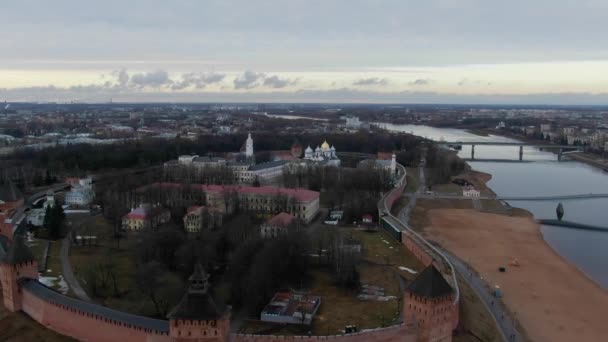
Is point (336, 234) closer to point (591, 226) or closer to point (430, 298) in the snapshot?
point (430, 298)

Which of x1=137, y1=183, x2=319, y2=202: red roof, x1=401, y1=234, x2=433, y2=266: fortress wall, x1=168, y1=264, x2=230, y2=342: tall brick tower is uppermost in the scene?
x1=168, y1=264, x2=230, y2=342: tall brick tower

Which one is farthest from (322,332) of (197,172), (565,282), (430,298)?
(197,172)

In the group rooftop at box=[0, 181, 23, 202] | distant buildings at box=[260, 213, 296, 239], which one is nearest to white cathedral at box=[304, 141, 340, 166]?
distant buildings at box=[260, 213, 296, 239]

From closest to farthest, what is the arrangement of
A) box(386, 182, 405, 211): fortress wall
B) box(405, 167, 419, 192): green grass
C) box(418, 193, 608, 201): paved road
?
box(386, 182, 405, 211): fortress wall < box(418, 193, 608, 201): paved road < box(405, 167, 419, 192): green grass

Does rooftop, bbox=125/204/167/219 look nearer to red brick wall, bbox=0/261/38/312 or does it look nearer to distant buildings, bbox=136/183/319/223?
distant buildings, bbox=136/183/319/223

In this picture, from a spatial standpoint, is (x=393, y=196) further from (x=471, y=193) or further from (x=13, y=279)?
(x=13, y=279)

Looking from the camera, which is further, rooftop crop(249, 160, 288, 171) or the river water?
rooftop crop(249, 160, 288, 171)

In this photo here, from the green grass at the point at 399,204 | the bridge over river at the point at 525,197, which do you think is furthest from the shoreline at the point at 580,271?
the bridge over river at the point at 525,197
